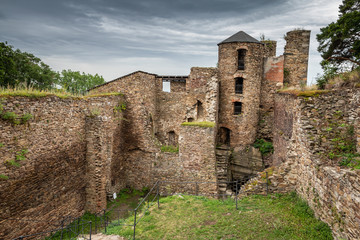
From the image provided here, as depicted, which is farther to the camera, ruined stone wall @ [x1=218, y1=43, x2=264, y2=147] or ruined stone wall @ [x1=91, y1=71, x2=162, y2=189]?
ruined stone wall @ [x1=218, y1=43, x2=264, y2=147]

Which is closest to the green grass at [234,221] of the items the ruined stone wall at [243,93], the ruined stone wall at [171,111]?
the ruined stone wall at [171,111]

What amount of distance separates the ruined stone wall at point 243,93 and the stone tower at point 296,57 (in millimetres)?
2677

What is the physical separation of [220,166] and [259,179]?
6.86 metres

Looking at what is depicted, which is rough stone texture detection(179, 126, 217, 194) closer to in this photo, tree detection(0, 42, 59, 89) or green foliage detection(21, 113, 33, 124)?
green foliage detection(21, 113, 33, 124)

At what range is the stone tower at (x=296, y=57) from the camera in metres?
19.2

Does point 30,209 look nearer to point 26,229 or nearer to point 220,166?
point 26,229

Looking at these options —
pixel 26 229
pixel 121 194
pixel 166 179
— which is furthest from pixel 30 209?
pixel 166 179

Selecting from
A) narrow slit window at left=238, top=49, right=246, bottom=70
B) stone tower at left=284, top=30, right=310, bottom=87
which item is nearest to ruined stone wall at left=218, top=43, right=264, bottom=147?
narrow slit window at left=238, top=49, right=246, bottom=70

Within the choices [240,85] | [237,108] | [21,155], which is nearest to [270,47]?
[240,85]

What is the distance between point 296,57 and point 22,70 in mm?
33631

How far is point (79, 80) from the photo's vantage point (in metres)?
45.3

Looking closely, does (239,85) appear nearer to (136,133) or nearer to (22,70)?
(136,133)

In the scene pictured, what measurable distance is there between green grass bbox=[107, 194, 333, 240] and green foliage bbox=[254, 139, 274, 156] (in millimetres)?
8917

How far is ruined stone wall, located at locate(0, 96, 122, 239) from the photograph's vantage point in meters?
8.45
